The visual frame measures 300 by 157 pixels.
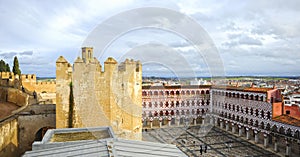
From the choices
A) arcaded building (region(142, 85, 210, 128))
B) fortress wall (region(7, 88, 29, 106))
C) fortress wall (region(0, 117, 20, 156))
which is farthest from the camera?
arcaded building (region(142, 85, 210, 128))

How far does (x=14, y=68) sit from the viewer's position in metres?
40.4

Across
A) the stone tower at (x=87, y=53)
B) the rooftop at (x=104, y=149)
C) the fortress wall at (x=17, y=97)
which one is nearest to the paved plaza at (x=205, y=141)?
the fortress wall at (x=17, y=97)

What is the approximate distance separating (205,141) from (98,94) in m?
22.3

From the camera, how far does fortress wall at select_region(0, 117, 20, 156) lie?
40.5 ft

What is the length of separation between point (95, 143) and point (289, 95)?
153 ft

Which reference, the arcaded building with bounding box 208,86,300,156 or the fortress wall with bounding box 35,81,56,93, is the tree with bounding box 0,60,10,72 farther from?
the arcaded building with bounding box 208,86,300,156

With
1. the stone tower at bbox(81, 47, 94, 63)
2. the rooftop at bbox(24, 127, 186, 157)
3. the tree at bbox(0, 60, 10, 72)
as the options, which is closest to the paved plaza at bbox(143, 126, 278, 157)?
the stone tower at bbox(81, 47, 94, 63)

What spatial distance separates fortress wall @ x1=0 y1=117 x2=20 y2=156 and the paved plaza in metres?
17.4

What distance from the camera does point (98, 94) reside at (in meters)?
11.6

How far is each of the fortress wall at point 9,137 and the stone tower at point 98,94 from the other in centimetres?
356

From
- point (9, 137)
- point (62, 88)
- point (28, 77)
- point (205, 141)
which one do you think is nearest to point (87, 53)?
point (62, 88)

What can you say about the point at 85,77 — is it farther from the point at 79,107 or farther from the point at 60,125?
the point at 60,125

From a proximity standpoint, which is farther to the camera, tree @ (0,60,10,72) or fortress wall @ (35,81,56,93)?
tree @ (0,60,10,72)

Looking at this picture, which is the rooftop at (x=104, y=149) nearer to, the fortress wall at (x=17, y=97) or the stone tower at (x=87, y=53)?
the stone tower at (x=87, y=53)
